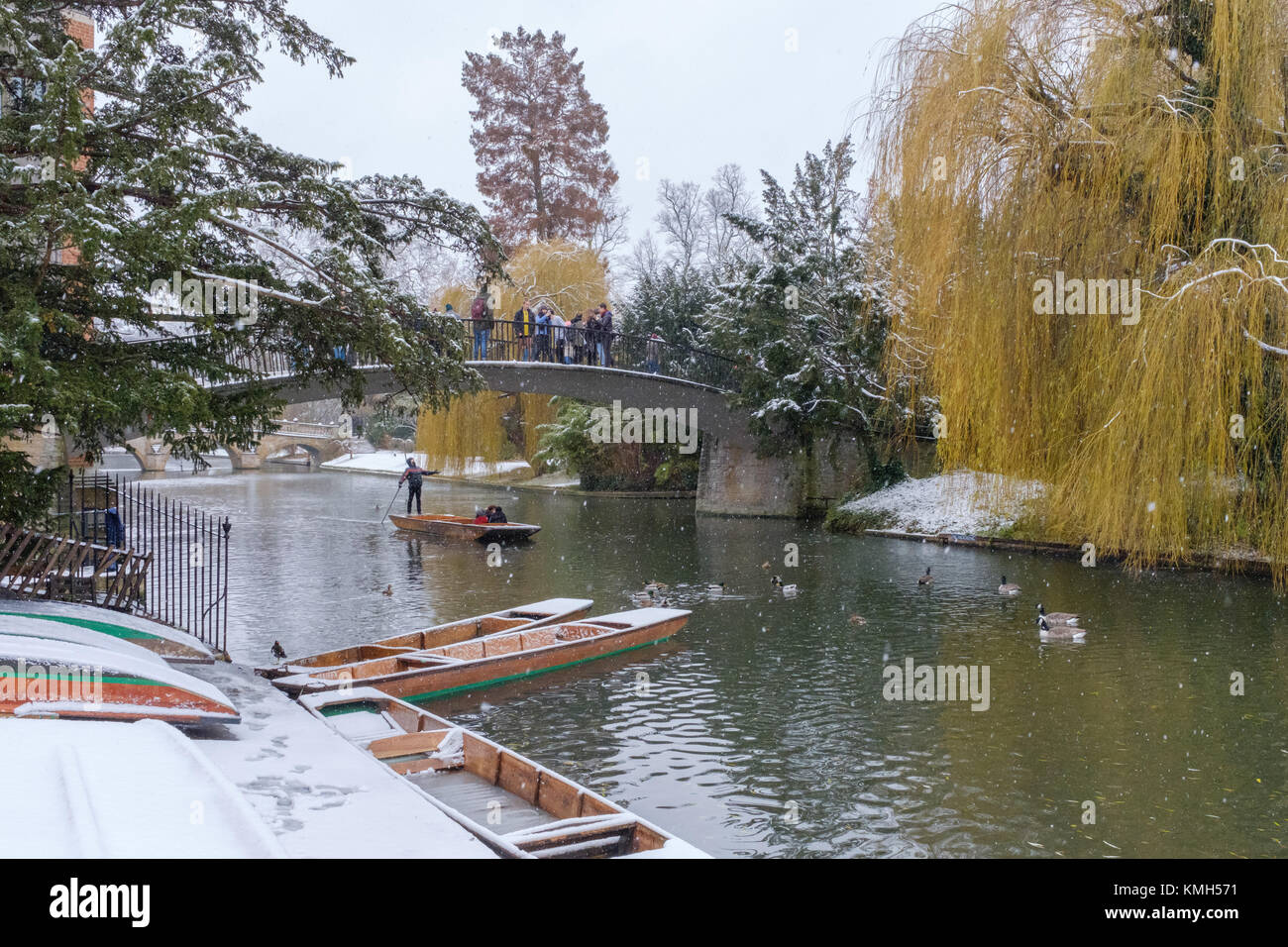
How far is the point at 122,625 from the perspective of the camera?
7926 millimetres

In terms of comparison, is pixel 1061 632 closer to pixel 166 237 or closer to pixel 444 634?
pixel 444 634

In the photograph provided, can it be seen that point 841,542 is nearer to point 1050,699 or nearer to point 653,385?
point 653,385

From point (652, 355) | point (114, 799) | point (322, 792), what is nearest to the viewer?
point (114, 799)

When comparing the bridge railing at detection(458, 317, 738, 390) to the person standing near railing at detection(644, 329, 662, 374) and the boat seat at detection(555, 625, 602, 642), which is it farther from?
the boat seat at detection(555, 625, 602, 642)

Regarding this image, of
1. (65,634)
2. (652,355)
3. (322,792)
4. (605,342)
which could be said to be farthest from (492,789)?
(652,355)

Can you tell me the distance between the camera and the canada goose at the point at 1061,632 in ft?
41.1

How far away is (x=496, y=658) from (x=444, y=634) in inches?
58.8

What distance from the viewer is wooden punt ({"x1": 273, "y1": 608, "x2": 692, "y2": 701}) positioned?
9906 mm

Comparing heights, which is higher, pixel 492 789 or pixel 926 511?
pixel 926 511

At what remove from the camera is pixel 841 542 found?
23906mm

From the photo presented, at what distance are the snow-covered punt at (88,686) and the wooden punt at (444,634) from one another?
135 inches

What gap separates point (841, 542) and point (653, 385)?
744cm

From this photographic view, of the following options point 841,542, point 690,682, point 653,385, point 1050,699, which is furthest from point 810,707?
point 653,385
